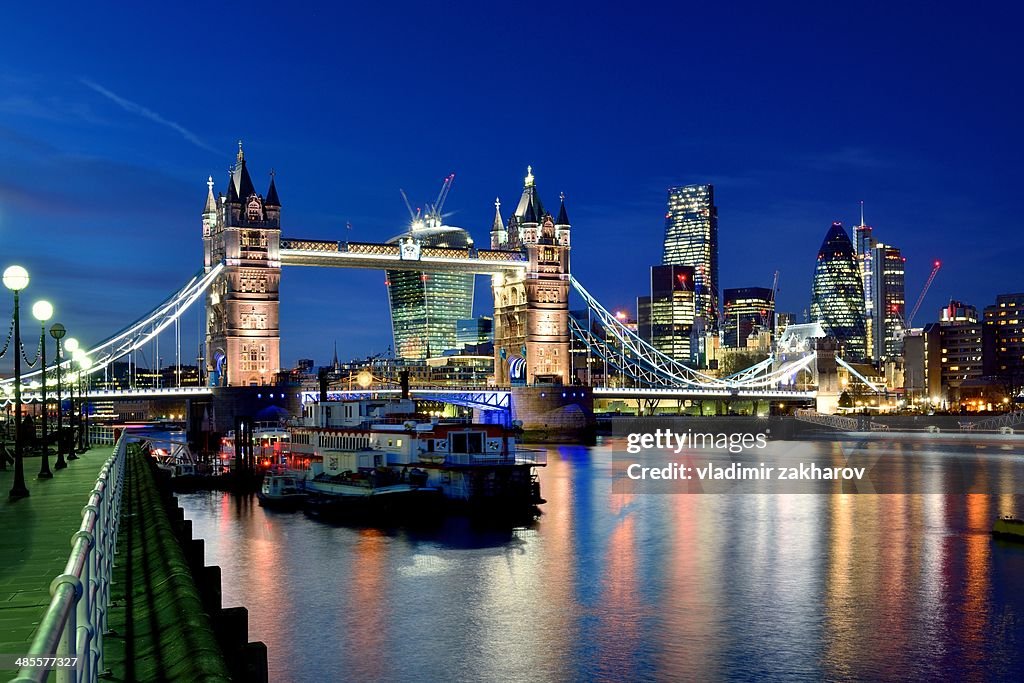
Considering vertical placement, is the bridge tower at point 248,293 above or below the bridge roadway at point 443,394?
above

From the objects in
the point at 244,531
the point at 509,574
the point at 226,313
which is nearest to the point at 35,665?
the point at 509,574

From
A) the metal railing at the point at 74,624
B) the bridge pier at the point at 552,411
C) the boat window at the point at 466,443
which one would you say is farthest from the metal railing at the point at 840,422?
the metal railing at the point at 74,624

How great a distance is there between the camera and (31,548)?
1162 cm

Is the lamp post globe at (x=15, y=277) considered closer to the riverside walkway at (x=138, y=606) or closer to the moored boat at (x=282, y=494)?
the riverside walkway at (x=138, y=606)

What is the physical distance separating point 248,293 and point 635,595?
70.3 m

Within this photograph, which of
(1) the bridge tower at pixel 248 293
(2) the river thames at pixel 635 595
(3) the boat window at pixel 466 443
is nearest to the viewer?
(2) the river thames at pixel 635 595

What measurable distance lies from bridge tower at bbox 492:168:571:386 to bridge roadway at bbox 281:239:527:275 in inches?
289

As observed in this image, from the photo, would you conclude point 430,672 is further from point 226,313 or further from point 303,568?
point 226,313

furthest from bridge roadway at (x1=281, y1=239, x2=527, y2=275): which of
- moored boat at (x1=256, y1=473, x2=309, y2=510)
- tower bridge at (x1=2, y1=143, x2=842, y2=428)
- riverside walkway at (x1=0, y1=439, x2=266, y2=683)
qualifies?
riverside walkway at (x1=0, y1=439, x2=266, y2=683)

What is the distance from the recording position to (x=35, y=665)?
411 centimetres

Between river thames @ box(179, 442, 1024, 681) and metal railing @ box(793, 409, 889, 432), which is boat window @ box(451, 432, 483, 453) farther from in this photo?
metal railing @ box(793, 409, 889, 432)

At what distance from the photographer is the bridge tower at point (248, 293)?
95.1 meters

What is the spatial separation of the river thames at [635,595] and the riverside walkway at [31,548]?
6.34m

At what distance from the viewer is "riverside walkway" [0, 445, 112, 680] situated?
26.2 feet
